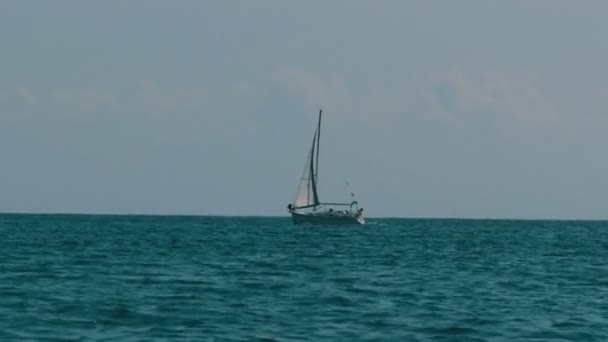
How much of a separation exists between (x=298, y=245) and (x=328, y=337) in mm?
57526

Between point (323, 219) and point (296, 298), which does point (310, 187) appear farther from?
point (296, 298)

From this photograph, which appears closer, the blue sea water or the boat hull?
the blue sea water

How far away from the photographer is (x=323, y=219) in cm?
14500

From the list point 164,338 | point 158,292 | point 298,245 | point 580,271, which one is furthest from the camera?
point 298,245

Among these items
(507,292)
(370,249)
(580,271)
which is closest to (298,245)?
(370,249)

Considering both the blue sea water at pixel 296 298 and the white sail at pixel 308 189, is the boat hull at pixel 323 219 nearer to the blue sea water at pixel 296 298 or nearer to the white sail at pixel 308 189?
the white sail at pixel 308 189

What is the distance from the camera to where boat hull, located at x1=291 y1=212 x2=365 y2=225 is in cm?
14500

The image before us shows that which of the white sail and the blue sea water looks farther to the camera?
the white sail

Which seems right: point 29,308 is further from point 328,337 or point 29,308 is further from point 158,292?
point 328,337

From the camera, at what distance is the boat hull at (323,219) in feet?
476

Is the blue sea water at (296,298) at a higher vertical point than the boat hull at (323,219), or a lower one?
lower

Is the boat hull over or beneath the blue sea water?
over

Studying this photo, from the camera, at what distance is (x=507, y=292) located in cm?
4644

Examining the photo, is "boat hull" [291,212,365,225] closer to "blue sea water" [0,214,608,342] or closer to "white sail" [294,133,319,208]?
"white sail" [294,133,319,208]
